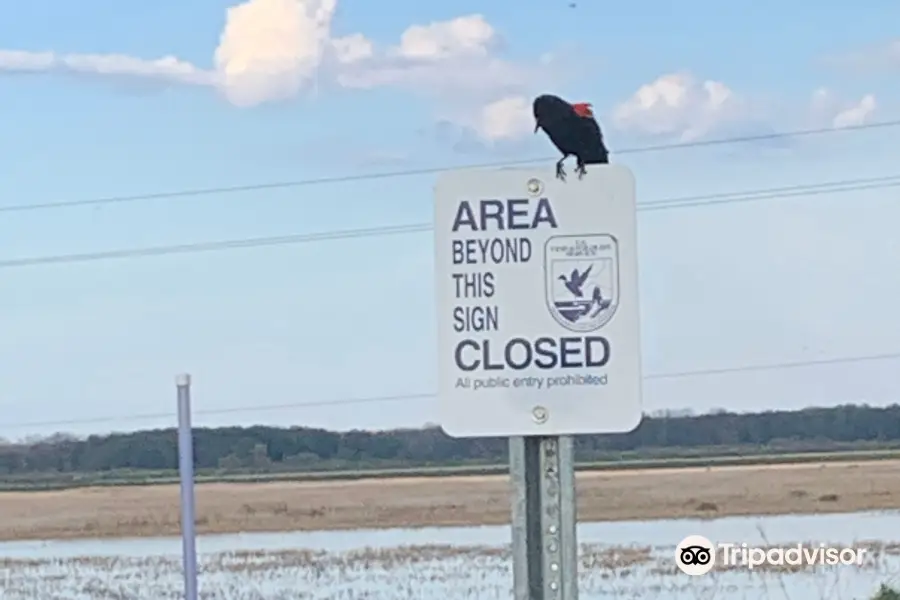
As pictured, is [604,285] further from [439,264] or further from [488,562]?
[488,562]

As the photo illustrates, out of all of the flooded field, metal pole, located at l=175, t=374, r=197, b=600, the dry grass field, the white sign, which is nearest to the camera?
the white sign

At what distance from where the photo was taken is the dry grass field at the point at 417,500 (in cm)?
1499

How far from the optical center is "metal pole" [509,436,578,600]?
10.5 ft

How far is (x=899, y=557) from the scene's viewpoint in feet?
32.2

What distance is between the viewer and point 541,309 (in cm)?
317

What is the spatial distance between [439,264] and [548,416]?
349 millimetres

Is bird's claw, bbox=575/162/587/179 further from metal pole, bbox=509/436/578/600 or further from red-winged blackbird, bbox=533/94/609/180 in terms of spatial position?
metal pole, bbox=509/436/578/600

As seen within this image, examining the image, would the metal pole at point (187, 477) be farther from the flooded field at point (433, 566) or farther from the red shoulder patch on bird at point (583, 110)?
the flooded field at point (433, 566)

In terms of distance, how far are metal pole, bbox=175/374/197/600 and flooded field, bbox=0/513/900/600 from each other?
11.8 feet

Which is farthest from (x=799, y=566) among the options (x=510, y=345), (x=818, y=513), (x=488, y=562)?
(x=510, y=345)

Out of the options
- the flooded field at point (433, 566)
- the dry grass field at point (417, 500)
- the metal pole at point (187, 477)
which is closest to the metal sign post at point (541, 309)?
the metal pole at point (187, 477)

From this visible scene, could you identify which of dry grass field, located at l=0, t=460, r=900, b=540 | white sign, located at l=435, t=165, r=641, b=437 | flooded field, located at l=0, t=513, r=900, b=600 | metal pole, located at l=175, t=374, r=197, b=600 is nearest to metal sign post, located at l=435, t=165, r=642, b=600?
white sign, located at l=435, t=165, r=641, b=437

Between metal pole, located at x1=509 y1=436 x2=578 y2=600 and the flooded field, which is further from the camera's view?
the flooded field

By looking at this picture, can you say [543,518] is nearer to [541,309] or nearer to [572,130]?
[541,309]
